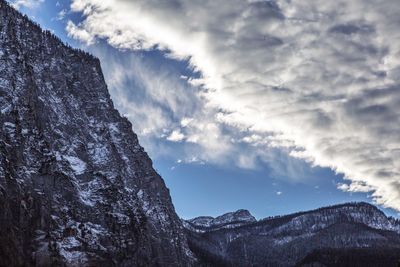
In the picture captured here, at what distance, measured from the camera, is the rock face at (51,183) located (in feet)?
455

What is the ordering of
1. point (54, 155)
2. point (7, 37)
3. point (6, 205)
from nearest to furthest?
1. point (6, 205)
2. point (54, 155)
3. point (7, 37)

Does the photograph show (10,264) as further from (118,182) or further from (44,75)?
(44,75)

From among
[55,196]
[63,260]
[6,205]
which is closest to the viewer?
[6,205]

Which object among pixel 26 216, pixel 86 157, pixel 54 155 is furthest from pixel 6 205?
pixel 86 157

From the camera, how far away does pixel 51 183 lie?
156 meters

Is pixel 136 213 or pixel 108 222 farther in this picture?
pixel 136 213

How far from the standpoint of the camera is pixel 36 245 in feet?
452

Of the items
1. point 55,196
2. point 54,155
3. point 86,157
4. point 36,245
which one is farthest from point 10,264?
point 86,157

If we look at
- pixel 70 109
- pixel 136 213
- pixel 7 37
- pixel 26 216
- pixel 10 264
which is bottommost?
pixel 10 264

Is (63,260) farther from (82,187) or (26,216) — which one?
(82,187)

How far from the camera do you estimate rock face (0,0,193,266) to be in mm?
138625

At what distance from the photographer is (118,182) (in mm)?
189500

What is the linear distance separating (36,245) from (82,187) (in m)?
34.5

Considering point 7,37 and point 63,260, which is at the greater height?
point 7,37
